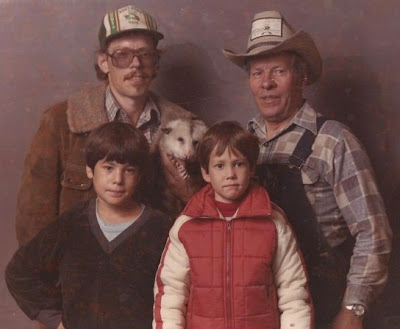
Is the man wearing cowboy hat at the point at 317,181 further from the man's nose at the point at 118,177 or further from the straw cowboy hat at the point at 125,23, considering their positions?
the man's nose at the point at 118,177

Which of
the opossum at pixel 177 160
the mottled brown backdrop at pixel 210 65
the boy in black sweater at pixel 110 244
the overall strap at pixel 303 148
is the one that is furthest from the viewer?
the mottled brown backdrop at pixel 210 65

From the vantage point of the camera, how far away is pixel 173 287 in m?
1.70

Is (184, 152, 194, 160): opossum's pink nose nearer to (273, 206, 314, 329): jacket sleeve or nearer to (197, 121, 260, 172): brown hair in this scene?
(197, 121, 260, 172): brown hair

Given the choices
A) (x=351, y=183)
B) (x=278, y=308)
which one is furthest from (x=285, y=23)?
(x=278, y=308)

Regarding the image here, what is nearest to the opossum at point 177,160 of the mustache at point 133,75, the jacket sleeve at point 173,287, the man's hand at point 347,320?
the mustache at point 133,75

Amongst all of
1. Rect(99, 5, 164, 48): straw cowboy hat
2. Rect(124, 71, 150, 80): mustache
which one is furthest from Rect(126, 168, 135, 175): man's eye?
Rect(99, 5, 164, 48): straw cowboy hat

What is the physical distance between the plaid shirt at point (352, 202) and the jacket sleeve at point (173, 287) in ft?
1.42

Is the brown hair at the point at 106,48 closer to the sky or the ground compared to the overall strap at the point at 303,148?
closer to the sky

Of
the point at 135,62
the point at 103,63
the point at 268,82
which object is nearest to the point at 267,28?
the point at 268,82

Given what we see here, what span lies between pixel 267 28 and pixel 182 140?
1.42 feet

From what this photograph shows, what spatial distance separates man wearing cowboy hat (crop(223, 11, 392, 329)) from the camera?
6.04 ft

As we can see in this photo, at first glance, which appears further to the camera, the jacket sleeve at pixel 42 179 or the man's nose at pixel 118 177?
the jacket sleeve at pixel 42 179

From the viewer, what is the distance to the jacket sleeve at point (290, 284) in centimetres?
165

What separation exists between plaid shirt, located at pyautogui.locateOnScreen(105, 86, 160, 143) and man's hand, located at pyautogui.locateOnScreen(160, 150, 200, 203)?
4.4 inches
